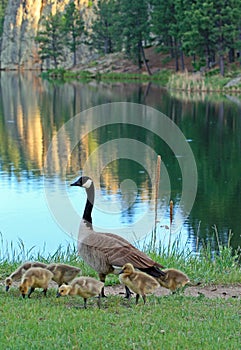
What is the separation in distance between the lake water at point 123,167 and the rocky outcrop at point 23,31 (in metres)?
67.4

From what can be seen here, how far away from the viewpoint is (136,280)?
714 centimetres

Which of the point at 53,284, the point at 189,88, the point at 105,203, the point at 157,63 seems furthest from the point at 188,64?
the point at 53,284

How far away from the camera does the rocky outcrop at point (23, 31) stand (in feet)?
373

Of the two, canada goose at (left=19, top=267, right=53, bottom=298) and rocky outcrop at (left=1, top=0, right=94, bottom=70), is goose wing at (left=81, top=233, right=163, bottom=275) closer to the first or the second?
canada goose at (left=19, top=267, right=53, bottom=298)

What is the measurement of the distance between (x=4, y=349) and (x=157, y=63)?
7467 cm

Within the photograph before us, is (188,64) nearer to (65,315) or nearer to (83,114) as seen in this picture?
(83,114)

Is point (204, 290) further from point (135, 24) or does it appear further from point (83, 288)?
point (135, 24)

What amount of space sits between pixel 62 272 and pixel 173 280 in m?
1.33

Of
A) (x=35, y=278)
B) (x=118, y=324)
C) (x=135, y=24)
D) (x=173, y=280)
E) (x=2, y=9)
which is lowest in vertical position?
(x=173, y=280)

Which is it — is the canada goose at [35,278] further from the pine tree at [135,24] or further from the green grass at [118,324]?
the pine tree at [135,24]

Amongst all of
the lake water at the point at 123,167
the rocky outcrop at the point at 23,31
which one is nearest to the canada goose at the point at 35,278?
the lake water at the point at 123,167

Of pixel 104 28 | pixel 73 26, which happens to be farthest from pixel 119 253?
pixel 73 26

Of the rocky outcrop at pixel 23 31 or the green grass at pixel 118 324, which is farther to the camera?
the rocky outcrop at pixel 23 31

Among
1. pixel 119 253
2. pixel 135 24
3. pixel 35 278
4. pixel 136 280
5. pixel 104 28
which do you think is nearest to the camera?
pixel 136 280
